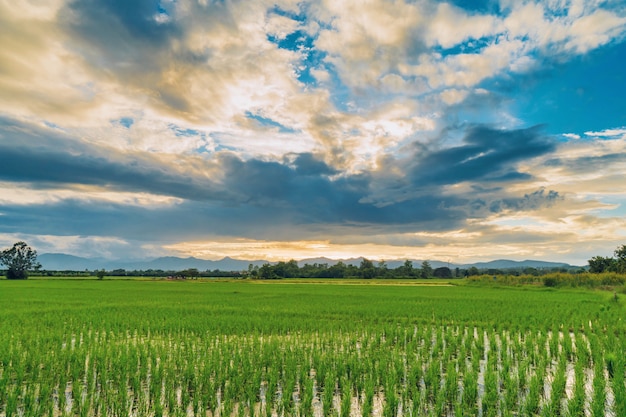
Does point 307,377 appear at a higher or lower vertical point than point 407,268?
lower

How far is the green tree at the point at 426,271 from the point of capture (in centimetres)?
10014

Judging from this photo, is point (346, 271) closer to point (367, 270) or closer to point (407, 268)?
point (367, 270)

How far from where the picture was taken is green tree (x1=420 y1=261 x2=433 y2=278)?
329 feet

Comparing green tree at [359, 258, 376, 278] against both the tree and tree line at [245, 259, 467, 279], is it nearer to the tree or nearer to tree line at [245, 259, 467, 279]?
tree line at [245, 259, 467, 279]

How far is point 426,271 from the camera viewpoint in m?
104

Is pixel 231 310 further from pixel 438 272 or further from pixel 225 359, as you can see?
pixel 438 272

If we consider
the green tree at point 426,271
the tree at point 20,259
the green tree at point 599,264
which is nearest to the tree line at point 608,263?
the green tree at point 599,264

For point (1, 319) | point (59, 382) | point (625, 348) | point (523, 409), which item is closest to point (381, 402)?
point (523, 409)

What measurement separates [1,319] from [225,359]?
13815mm

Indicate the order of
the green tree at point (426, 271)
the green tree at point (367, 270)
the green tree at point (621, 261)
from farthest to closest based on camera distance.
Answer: the green tree at point (426, 271) → the green tree at point (367, 270) → the green tree at point (621, 261)

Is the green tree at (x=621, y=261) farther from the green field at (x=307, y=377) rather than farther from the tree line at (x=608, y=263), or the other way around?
the green field at (x=307, y=377)

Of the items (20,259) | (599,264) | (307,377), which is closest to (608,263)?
(599,264)

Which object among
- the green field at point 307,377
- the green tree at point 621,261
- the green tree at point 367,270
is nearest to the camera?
the green field at point 307,377

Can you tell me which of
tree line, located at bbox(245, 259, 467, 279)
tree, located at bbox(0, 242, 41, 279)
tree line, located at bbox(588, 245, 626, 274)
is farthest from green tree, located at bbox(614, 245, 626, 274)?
tree, located at bbox(0, 242, 41, 279)
